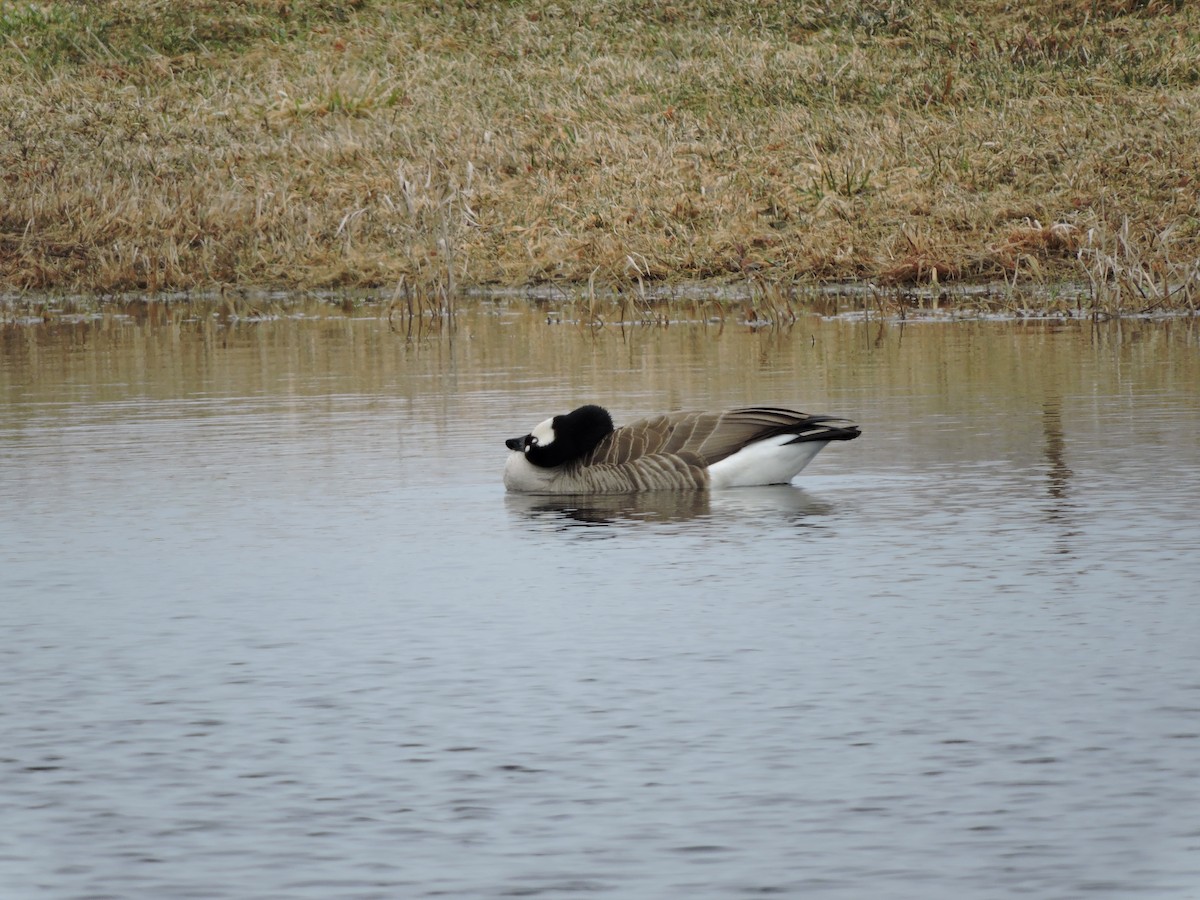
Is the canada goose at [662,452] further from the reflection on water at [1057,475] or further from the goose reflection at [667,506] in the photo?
the reflection on water at [1057,475]

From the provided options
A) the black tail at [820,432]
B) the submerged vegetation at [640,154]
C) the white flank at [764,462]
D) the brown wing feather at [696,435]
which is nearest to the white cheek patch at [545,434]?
the brown wing feather at [696,435]

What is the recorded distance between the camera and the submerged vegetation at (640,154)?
27797 millimetres

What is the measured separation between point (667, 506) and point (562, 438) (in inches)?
30.8

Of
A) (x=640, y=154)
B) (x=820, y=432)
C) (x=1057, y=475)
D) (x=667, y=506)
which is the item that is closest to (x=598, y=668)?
(x=667, y=506)

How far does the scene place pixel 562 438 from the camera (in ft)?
36.0

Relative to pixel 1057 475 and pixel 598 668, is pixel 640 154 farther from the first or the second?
pixel 598 668

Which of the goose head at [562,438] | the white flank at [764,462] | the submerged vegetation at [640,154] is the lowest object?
the white flank at [764,462]

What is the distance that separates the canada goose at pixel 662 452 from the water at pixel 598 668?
0.23m

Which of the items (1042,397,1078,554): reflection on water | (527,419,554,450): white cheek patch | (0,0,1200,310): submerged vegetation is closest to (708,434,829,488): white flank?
(527,419,554,450): white cheek patch

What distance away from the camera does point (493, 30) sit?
138 feet

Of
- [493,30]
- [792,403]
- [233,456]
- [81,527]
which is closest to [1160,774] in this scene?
[81,527]

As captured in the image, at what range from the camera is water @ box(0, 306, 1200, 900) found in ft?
16.0

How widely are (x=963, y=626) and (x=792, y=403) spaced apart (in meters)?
7.32

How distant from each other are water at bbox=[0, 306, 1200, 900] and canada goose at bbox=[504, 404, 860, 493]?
0.23 meters
